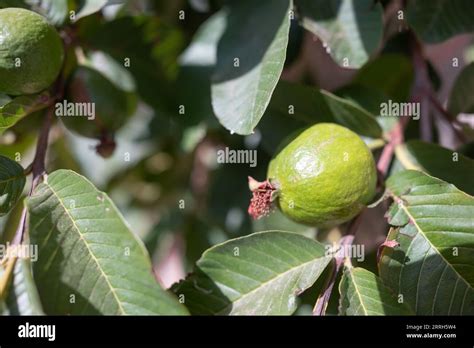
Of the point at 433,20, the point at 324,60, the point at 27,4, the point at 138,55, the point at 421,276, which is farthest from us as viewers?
the point at 324,60

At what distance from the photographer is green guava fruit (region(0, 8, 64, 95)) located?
41.0 inches

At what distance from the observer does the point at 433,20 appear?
1300 millimetres

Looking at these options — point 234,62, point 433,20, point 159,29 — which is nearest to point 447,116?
point 433,20

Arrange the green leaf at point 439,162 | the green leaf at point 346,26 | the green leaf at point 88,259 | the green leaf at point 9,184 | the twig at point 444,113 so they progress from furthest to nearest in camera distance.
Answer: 1. the twig at point 444,113
2. the green leaf at point 346,26
3. the green leaf at point 439,162
4. the green leaf at point 9,184
5. the green leaf at point 88,259

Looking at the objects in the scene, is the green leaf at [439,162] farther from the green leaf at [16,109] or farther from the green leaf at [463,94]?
the green leaf at [16,109]

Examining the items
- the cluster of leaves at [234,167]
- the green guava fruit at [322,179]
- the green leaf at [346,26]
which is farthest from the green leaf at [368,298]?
the green leaf at [346,26]

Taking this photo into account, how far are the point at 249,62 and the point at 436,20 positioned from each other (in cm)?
41

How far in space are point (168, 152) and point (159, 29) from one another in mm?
508

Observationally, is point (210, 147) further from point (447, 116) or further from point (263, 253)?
point (263, 253)

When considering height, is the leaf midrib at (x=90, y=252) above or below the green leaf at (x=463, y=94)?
below

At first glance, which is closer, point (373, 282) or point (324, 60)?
point (373, 282)

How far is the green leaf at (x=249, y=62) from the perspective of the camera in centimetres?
110

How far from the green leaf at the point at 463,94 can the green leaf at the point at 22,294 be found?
3.06 feet

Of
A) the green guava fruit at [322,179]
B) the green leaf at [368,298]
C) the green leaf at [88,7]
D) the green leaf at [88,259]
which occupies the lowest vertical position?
the green leaf at [368,298]
